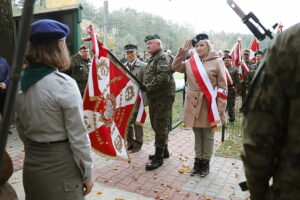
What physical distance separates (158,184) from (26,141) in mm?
2611

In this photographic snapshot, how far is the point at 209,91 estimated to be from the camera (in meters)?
4.19

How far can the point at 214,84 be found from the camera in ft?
14.0

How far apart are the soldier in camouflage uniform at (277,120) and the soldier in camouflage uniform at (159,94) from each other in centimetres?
351

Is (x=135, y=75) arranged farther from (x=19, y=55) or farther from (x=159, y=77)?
(x=19, y=55)

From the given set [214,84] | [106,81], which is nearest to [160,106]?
[214,84]

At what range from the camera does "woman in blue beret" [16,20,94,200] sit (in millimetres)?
1771

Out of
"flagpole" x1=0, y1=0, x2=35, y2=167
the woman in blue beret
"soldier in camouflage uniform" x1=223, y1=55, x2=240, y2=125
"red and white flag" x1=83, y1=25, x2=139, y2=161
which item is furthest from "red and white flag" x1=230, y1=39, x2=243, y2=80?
"flagpole" x1=0, y1=0, x2=35, y2=167

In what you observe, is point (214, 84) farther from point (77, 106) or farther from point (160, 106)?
point (77, 106)

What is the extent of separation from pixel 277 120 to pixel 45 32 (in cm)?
146

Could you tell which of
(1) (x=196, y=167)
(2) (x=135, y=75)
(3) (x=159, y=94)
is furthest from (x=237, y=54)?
(1) (x=196, y=167)

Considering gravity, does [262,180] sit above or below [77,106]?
below

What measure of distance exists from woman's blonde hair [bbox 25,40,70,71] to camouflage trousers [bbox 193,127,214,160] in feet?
9.98

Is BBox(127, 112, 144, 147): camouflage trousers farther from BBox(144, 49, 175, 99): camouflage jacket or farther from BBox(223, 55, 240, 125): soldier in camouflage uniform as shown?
BBox(223, 55, 240, 125): soldier in camouflage uniform

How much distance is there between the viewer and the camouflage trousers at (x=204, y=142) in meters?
4.41
